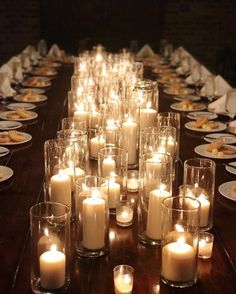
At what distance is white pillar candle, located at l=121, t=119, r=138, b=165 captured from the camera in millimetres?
2025

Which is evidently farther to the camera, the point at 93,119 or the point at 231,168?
the point at 93,119

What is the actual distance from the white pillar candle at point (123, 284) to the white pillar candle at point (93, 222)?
163mm

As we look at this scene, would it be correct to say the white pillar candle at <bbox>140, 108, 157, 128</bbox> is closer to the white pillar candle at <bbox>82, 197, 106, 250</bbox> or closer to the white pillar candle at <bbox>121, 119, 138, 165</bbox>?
the white pillar candle at <bbox>121, 119, 138, 165</bbox>

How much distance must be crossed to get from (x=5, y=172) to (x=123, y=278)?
33.7 inches

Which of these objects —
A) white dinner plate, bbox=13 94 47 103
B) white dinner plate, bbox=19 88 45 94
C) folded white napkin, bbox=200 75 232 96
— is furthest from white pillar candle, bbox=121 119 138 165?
white dinner plate, bbox=19 88 45 94

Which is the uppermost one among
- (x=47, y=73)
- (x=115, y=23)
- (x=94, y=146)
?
(x=115, y=23)

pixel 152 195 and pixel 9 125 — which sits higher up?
pixel 152 195

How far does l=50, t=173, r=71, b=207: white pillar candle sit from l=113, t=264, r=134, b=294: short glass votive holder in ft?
1.26

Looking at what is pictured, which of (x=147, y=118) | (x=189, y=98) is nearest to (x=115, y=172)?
(x=147, y=118)

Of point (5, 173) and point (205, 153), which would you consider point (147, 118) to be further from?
point (5, 173)

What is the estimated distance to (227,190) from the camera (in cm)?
171

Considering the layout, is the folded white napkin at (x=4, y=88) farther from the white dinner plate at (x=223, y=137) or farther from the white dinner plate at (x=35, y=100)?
the white dinner plate at (x=223, y=137)

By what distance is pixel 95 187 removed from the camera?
4.36ft

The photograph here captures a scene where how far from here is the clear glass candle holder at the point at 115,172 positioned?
1.58 m
